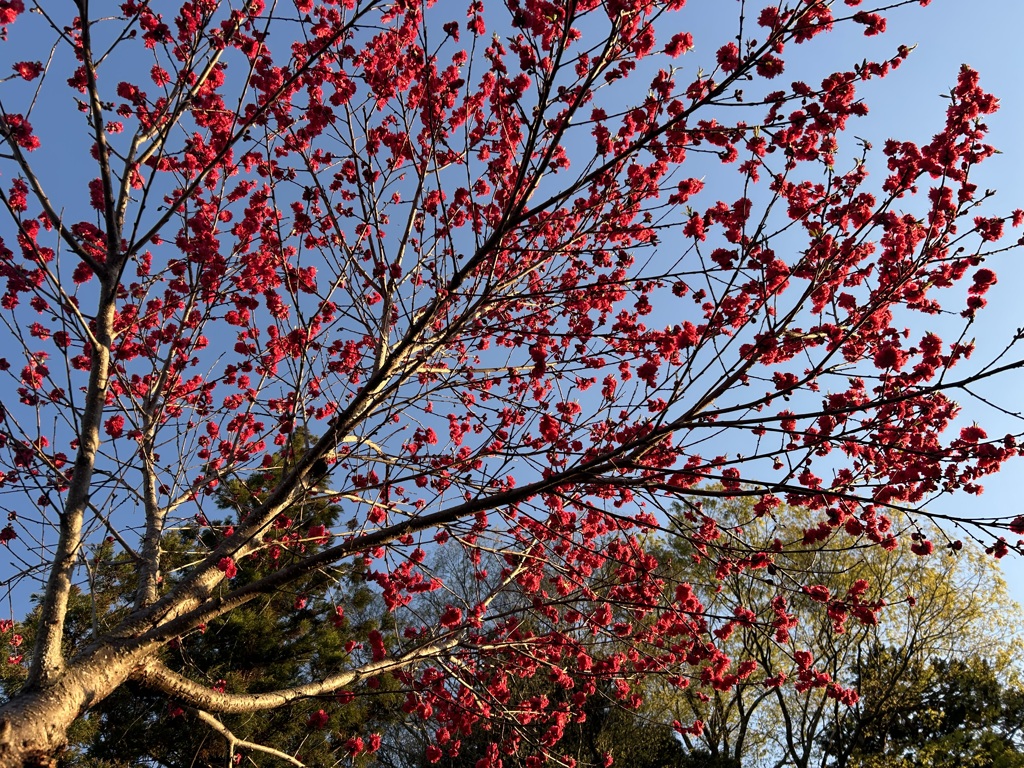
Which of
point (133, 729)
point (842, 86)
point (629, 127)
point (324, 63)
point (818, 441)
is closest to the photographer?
point (818, 441)

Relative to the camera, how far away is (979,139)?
4184mm

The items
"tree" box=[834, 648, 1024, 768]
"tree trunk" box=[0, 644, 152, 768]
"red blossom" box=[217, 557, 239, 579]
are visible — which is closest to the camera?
"tree trunk" box=[0, 644, 152, 768]

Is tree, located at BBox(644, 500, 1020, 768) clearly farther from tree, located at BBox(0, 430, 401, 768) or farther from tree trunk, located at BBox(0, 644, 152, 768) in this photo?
tree trunk, located at BBox(0, 644, 152, 768)

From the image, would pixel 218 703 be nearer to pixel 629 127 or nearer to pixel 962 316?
pixel 629 127

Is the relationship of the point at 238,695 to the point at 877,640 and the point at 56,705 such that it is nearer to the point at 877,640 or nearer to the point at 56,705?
the point at 56,705

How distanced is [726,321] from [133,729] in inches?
430

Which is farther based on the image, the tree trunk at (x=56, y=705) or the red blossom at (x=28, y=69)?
the red blossom at (x=28, y=69)

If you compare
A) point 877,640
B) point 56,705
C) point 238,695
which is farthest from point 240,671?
point 877,640

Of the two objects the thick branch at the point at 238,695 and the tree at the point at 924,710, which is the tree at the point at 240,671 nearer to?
the thick branch at the point at 238,695

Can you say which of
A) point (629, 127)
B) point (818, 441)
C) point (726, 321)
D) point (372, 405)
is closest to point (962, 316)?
point (726, 321)

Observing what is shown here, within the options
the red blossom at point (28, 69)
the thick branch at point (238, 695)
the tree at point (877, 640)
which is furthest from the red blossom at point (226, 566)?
the tree at point (877, 640)

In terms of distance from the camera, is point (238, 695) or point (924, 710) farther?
point (924, 710)

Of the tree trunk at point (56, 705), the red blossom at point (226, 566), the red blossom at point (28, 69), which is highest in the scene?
the red blossom at point (28, 69)

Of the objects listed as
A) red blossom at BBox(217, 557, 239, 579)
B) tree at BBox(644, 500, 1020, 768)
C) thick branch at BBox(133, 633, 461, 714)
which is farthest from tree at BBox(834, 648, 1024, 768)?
red blossom at BBox(217, 557, 239, 579)
